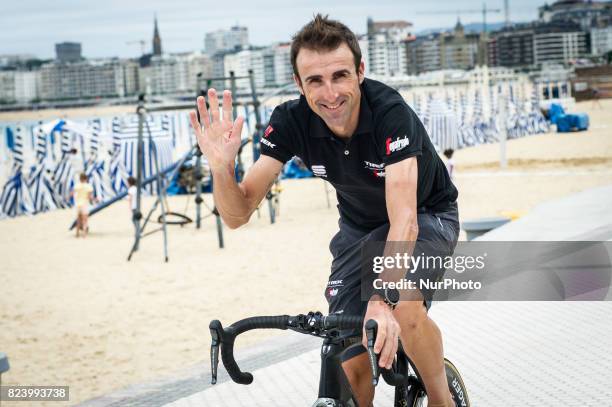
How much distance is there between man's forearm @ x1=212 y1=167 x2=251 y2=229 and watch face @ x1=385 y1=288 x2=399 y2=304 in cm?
61

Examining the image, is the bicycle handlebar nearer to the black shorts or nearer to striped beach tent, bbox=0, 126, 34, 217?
the black shorts

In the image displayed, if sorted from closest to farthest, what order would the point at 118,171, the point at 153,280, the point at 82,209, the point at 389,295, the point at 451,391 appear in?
the point at 389,295 < the point at 451,391 < the point at 153,280 < the point at 82,209 < the point at 118,171

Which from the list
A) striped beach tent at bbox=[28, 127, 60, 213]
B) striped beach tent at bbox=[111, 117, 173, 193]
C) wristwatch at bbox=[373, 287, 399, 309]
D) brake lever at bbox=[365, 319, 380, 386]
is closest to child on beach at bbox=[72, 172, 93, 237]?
striped beach tent at bbox=[111, 117, 173, 193]

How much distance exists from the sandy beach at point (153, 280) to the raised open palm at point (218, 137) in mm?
4455

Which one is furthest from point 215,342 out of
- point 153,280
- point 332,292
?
point 153,280

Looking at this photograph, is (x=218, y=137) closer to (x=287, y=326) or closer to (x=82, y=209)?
(x=287, y=326)

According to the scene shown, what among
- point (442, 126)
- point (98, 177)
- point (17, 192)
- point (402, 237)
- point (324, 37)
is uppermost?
point (324, 37)

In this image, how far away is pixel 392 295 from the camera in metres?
2.38

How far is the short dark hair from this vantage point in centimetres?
257

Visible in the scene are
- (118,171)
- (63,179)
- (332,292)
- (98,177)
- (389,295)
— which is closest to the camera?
(389,295)

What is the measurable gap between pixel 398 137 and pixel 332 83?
243 millimetres

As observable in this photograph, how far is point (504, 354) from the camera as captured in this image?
5.21 meters

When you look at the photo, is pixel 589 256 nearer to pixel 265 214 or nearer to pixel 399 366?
pixel 399 366

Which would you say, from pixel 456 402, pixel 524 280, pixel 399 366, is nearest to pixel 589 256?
pixel 524 280
